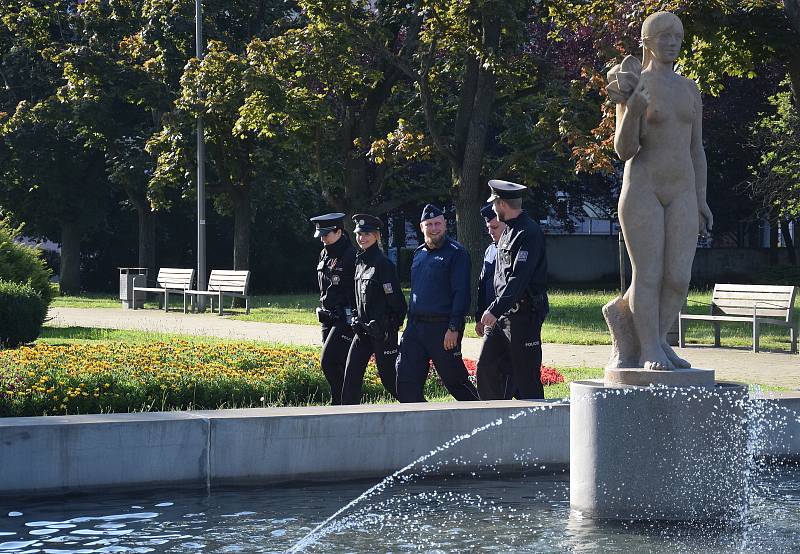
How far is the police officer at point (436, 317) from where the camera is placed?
33.1 ft

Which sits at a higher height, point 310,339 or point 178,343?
point 178,343

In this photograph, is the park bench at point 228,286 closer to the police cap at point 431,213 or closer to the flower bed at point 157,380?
the flower bed at point 157,380

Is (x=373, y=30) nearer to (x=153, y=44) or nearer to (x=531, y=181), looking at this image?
(x=531, y=181)

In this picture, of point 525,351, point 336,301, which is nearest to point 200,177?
point 336,301

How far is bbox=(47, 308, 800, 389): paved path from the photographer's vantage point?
A: 15.2 metres

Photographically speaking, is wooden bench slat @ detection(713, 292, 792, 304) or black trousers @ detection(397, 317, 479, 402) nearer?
black trousers @ detection(397, 317, 479, 402)

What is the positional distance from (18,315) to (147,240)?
2174 cm

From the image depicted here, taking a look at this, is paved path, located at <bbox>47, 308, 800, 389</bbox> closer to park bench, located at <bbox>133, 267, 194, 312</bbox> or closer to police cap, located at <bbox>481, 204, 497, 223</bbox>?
park bench, located at <bbox>133, 267, 194, 312</bbox>

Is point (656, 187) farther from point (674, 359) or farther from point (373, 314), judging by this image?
point (373, 314)

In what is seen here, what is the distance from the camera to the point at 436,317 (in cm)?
1018

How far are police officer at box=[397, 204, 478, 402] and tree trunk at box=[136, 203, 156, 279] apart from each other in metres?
29.3

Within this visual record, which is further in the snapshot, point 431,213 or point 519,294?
point 431,213

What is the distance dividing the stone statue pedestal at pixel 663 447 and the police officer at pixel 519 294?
6.51 feet

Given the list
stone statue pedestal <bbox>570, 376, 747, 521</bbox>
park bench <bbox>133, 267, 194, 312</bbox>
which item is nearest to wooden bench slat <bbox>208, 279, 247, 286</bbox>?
park bench <bbox>133, 267, 194, 312</bbox>
